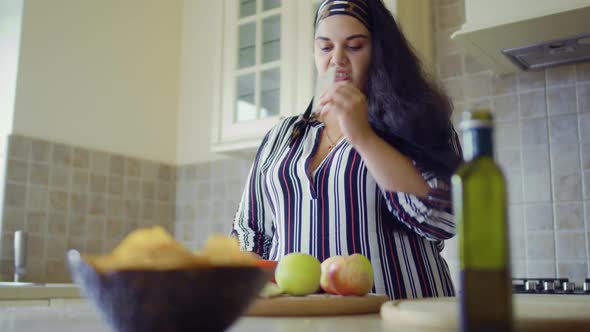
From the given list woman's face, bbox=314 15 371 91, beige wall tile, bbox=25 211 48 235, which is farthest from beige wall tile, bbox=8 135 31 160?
woman's face, bbox=314 15 371 91

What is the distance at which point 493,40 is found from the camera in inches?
68.9

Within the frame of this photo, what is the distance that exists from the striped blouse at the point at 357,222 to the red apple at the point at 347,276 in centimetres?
26

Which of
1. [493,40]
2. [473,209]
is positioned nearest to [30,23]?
[493,40]

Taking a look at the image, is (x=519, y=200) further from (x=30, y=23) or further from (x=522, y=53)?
(x=30, y=23)

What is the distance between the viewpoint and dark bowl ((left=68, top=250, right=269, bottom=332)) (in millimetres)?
435

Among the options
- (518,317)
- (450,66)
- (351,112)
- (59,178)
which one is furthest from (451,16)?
(518,317)

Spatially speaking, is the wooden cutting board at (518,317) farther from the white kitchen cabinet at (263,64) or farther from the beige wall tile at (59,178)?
the beige wall tile at (59,178)

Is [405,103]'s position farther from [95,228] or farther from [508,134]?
[95,228]

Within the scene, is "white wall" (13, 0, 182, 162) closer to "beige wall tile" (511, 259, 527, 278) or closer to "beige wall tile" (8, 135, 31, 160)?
"beige wall tile" (8, 135, 31, 160)

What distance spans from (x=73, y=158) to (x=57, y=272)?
440 millimetres

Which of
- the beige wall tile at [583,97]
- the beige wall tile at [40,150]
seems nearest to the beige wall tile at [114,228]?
the beige wall tile at [40,150]

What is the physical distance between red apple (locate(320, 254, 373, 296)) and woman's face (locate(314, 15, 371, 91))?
1.71 ft

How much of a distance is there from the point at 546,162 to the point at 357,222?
40.8 inches

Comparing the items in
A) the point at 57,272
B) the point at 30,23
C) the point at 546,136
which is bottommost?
the point at 57,272
